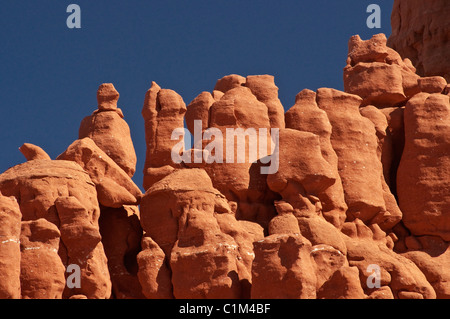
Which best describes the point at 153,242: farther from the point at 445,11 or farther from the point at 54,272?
the point at 445,11

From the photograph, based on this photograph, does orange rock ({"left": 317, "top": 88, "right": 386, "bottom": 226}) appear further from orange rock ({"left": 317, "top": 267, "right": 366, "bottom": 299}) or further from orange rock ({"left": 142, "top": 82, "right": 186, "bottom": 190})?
orange rock ({"left": 317, "top": 267, "right": 366, "bottom": 299})

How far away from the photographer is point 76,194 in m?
30.5

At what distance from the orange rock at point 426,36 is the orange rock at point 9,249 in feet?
89.5

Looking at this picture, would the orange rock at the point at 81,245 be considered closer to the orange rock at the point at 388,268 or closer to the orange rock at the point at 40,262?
the orange rock at the point at 40,262

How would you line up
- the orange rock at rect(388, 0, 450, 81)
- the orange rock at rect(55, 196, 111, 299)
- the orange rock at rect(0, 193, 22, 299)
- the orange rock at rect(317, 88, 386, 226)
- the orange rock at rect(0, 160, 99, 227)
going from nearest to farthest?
the orange rock at rect(0, 193, 22, 299) → the orange rock at rect(55, 196, 111, 299) → the orange rock at rect(0, 160, 99, 227) → the orange rock at rect(317, 88, 386, 226) → the orange rock at rect(388, 0, 450, 81)

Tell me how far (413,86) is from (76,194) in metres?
14.9

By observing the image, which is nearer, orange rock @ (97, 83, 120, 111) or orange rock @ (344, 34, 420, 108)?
orange rock @ (97, 83, 120, 111)

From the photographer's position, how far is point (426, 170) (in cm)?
3662

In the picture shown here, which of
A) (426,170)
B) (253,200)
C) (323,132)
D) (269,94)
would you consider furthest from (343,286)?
(269,94)

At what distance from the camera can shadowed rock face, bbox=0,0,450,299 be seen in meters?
29.2

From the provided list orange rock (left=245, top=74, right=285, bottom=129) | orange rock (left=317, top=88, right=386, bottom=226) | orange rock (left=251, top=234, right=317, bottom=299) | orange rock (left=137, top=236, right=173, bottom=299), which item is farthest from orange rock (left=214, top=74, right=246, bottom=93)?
orange rock (left=251, top=234, right=317, bottom=299)

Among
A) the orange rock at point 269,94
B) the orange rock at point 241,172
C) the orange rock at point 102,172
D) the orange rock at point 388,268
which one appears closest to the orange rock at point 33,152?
the orange rock at point 102,172

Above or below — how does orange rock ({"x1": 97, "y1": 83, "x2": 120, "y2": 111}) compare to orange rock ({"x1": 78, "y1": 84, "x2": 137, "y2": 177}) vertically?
above

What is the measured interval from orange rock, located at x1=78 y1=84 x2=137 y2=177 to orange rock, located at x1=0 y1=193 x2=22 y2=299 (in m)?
7.32
